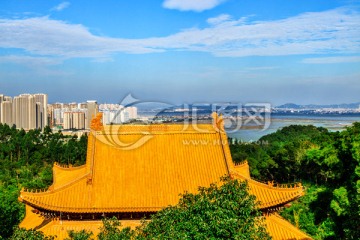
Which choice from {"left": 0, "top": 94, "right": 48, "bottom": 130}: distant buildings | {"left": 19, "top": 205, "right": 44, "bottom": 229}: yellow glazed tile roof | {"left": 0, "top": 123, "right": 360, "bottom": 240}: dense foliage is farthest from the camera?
{"left": 0, "top": 94, "right": 48, "bottom": 130}: distant buildings

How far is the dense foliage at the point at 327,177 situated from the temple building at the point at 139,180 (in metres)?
4.18

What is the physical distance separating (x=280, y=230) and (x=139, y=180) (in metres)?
4.42

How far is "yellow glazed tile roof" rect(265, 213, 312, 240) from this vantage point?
470 inches

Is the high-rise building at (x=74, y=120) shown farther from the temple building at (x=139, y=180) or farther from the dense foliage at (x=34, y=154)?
the temple building at (x=139, y=180)

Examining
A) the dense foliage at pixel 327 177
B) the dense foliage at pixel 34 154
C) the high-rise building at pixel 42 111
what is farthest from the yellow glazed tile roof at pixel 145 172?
the high-rise building at pixel 42 111

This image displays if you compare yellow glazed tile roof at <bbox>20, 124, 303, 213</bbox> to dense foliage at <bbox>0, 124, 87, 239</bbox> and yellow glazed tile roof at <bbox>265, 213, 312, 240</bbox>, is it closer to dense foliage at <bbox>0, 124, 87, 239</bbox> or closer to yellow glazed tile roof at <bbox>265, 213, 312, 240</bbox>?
yellow glazed tile roof at <bbox>265, 213, 312, 240</bbox>

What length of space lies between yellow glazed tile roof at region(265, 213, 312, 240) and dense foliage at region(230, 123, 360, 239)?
323 cm

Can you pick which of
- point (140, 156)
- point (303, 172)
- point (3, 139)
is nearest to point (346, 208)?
point (140, 156)

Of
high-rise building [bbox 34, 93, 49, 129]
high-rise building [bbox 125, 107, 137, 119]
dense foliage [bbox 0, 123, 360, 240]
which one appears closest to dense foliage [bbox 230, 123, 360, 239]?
dense foliage [bbox 0, 123, 360, 240]

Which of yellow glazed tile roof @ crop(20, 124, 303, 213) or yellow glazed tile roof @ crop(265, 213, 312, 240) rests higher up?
yellow glazed tile roof @ crop(20, 124, 303, 213)

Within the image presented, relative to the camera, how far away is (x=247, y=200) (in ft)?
26.5

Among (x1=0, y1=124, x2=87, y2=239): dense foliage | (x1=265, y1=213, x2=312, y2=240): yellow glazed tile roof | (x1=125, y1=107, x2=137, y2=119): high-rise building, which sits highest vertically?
(x1=125, y1=107, x2=137, y2=119): high-rise building

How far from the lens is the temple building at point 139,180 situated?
11727mm

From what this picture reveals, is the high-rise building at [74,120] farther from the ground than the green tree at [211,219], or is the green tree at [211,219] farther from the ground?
the green tree at [211,219]
